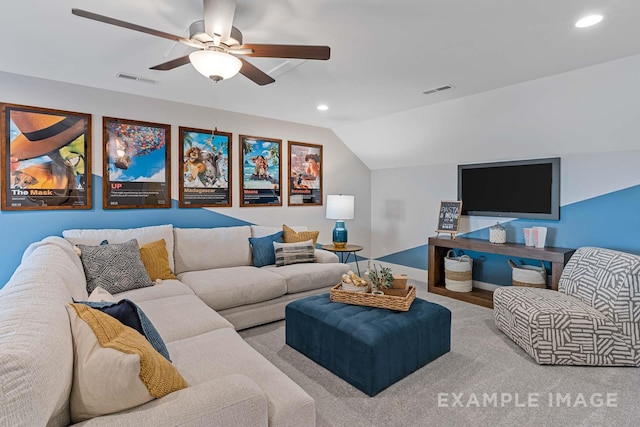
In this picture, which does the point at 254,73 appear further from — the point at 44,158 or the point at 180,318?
the point at 44,158

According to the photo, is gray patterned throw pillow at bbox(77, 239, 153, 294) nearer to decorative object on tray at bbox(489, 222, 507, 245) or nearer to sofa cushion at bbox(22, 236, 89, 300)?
sofa cushion at bbox(22, 236, 89, 300)

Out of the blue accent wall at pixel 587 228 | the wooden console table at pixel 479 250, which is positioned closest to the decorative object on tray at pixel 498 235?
the wooden console table at pixel 479 250

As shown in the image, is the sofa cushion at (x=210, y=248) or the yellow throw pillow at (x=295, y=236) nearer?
the sofa cushion at (x=210, y=248)

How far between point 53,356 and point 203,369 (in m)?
0.80

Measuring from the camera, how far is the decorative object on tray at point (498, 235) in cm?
400

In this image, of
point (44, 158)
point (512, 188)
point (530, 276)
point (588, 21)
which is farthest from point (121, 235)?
point (512, 188)

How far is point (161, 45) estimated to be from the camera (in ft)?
8.19

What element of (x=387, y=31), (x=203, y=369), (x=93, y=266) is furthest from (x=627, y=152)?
(x=93, y=266)

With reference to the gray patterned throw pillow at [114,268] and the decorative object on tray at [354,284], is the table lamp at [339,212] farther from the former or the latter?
the gray patterned throw pillow at [114,268]

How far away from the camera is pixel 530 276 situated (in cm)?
367

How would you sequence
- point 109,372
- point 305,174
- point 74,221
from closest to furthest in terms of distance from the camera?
point 109,372 → point 74,221 → point 305,174

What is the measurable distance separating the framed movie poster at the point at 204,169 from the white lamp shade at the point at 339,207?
1.45 metres

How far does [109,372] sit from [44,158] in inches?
123

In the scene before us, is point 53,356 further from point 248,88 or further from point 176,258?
point 248,88
